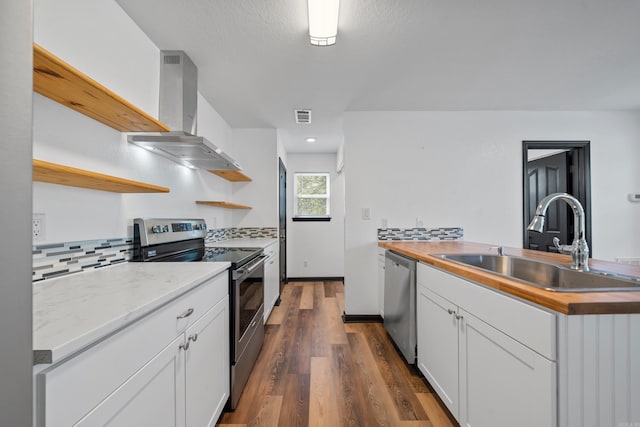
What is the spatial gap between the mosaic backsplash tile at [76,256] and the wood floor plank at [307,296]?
2402 millimetres

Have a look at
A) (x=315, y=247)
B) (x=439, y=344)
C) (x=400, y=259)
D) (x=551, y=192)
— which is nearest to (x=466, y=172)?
(x=551, y=192)

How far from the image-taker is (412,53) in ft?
6.64

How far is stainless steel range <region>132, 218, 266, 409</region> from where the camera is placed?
168cm

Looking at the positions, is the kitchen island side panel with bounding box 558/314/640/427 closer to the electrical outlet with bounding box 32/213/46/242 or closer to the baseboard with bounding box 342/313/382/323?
the electrical outlet with bounding box 32/213/46/242

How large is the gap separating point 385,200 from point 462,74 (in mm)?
1404

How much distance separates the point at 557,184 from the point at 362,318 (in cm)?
285

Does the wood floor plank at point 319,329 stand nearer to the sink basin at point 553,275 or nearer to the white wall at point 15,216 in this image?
the sink basin at point 553,275

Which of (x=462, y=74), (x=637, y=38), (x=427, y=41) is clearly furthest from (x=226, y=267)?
(x=637, y=38)

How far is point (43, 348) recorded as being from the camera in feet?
1.82

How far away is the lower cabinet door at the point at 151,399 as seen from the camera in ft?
2.37

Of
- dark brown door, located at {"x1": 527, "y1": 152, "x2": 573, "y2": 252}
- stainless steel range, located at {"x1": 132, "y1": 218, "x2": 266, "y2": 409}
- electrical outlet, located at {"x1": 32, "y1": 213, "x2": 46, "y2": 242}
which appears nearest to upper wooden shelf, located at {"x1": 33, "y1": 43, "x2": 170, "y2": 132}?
electrical outlet, located at {"x1": 32, "y1": 213, "x2": 46, "y2": 242}

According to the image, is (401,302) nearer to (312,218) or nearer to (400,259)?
(400,259)

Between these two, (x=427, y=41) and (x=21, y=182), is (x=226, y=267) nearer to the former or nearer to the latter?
(x=21, y=182)

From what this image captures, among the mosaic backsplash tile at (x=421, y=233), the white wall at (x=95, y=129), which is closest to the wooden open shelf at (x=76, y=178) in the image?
the white wall at (x=95, y=129)
